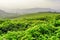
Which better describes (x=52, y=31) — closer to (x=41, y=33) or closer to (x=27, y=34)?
(x=41, y=33)

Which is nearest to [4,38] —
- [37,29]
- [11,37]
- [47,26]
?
[11,37]

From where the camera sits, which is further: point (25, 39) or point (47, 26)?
point (47, 26)

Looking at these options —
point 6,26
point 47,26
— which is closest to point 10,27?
point 6,26

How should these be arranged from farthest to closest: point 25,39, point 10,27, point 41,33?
point 10,27 < point 41,33 < point 25,39

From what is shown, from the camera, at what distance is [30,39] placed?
14.3m

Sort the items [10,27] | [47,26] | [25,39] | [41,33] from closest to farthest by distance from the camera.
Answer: [25,39], [41,33], [47,26], [10,27]

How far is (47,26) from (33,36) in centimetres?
237

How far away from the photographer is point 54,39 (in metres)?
14.4

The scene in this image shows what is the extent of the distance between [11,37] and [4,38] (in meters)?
0.45

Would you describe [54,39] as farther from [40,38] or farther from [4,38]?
[4,38]

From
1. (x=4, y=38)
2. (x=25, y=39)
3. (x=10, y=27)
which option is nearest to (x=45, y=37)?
(x=25, y=39)

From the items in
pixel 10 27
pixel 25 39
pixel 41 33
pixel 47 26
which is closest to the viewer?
pixel 25 39

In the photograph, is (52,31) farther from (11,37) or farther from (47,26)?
(11,37)

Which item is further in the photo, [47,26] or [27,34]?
[47,26]
